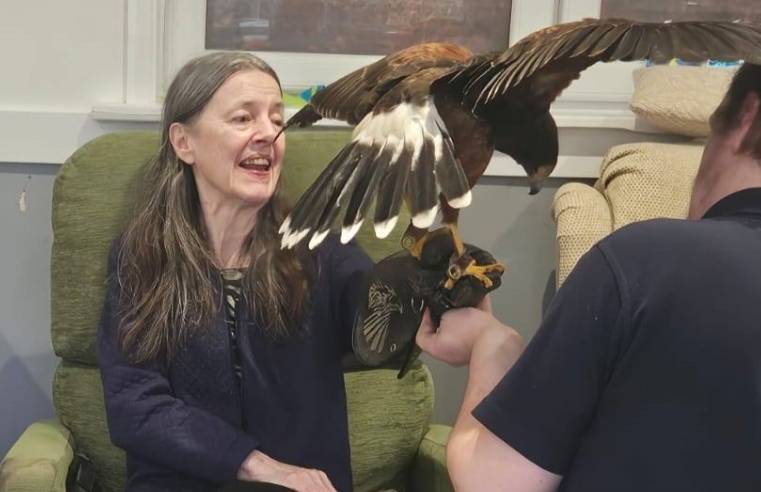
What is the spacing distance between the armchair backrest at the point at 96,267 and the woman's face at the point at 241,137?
212 millimetres

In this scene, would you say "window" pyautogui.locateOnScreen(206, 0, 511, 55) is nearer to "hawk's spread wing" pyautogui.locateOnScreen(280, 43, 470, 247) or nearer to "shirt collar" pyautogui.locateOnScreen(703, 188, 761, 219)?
"hawk's spread wing" pyautogui.locateOnScreen(280, 43, 470, 247)

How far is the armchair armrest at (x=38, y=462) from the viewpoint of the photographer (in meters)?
1.40

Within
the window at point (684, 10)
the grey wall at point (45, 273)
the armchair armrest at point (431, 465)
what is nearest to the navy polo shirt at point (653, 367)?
the armchair armrest at point (431, 465)

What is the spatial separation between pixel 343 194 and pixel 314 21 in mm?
1162

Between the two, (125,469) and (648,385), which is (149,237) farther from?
(648,385)

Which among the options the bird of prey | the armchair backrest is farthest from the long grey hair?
the bird of prey

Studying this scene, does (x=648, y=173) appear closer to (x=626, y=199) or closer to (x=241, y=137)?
(x=626, y=199)

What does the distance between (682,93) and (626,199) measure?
264 millimetres

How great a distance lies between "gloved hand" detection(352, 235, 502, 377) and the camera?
102 cm

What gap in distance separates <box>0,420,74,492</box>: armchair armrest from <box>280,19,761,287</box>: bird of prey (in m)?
0.75

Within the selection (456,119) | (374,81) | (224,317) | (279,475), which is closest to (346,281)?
(224,317)

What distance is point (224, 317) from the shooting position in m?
1.45

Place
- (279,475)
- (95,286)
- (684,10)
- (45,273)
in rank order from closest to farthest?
(279,475)
(95,286)
(45,273)
(684,10)

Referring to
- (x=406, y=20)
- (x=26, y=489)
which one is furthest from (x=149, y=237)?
(x=406, y=20)
